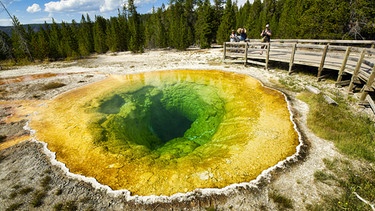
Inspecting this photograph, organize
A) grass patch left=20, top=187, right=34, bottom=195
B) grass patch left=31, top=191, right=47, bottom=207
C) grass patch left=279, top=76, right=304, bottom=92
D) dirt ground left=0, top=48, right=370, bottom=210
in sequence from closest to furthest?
dirt ground left=0, top=48, right=370, bottom=210 < grass patch left=31, top=191, right=47, bottom=207 < grass patch left=20, top=187, right=34, bottom=195 < grass patch left=279, top=76, right=304, bottom=92

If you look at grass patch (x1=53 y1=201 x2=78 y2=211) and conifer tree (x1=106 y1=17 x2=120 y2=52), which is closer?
grass patch (x1=53 y1=201 x2=78 y2=211)

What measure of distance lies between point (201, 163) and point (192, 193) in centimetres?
136

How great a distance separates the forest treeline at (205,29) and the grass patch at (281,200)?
60.2 feet

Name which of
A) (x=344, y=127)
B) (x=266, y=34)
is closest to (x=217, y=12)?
(x=266, y=34)

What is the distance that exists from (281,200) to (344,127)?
176 inches

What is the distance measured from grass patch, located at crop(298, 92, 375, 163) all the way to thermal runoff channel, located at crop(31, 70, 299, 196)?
3.38ft

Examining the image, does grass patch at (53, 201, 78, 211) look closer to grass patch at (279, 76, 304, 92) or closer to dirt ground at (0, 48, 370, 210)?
dirt ground at (0, 48, 370, 210)

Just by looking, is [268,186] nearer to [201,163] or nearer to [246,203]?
[246,203]

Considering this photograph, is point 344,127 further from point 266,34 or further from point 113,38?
point 113,38

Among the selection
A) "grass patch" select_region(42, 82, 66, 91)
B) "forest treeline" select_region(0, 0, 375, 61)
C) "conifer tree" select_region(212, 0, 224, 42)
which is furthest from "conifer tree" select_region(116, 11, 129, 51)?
"grass patch" select_region(42, 82, 66, 91)

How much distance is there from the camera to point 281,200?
4605 millimetres

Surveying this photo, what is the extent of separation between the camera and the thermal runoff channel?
5762 millimetres

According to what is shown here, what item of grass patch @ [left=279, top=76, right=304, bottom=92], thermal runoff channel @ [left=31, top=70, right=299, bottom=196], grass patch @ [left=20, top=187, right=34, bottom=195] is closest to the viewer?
grass patch @ [left=20, top=187, right=34, bottom=195]

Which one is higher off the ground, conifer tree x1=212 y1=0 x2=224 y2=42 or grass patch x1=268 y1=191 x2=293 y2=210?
conifer tree x1=212 y1=0 x2=224 y2=42
